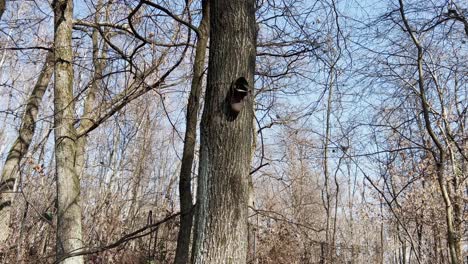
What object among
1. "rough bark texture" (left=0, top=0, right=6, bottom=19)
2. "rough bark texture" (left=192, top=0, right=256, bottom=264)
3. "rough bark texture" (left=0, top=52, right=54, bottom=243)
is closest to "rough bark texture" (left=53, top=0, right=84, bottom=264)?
"rough bark texture" (left=0, top=0, right=6, bottom=19)

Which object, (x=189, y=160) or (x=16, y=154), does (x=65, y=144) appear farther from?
(x=16, y=154)

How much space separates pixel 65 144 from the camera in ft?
12.6

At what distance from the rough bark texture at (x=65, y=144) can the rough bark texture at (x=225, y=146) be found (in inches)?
81.5

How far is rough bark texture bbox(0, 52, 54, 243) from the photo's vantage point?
19.1ft

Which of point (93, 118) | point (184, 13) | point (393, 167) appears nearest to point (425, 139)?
point (393, 167)

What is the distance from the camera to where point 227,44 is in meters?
2.24

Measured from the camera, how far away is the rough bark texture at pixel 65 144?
141 inches

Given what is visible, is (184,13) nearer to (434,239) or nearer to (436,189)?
(436,189)

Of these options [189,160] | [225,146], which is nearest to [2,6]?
[189,160]

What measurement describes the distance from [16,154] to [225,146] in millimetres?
5370

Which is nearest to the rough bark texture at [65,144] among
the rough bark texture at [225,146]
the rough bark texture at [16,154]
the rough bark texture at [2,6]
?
the rough bark texture at [2,6]

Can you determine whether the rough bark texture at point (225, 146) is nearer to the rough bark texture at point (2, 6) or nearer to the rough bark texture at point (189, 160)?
the rough bark texture at point (189, 160)

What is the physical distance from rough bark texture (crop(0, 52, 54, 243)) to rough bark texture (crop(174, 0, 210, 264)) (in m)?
3.33

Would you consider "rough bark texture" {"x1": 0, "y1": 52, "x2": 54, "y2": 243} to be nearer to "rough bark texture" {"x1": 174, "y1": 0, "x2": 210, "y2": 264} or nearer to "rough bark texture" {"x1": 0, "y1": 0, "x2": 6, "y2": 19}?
"rough bark texture" {"x1": 0, "y1": 0, "x2": 6, "y2": 19}
